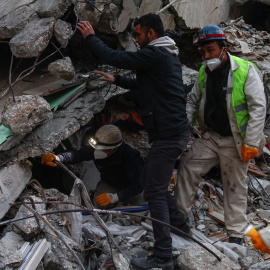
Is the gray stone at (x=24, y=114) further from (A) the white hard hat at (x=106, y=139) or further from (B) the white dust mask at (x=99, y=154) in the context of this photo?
(B) the white dust mask at (x=99, y=154)

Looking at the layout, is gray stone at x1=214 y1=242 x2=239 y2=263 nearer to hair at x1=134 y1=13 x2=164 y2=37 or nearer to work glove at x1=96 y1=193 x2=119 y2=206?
work glove at x1=96 y1=193 x2=119 y2=206

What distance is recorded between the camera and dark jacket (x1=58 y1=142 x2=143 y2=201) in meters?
4.36

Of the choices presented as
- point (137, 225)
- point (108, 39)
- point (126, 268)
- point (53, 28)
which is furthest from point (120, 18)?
point (126, 268)

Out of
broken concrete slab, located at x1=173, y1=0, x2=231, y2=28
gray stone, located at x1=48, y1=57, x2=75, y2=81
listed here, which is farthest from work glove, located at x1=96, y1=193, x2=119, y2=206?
broken concrete slab, located at x1=173, y1=0, x2=231, y2=28

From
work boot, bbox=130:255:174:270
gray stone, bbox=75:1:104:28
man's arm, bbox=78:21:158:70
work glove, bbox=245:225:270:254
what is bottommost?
work glove, bbox=245:225:270:254

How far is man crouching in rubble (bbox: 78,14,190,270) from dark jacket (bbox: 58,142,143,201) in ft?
2.59

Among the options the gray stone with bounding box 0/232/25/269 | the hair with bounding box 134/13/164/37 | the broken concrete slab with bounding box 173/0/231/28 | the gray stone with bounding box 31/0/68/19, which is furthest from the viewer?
→ the broken concrete slab with bounding box 173/0/231/28

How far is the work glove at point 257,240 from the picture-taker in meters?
4.33

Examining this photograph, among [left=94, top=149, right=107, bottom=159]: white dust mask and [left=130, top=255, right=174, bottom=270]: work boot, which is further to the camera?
[left=94, top=149, right=107, bottom=159]: white dust mask

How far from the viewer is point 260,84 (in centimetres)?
385

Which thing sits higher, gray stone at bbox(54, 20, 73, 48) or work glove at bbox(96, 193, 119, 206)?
gray stone at bbox(54, 20, 73, 48)

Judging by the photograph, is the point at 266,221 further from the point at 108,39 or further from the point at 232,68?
the point at 108,39

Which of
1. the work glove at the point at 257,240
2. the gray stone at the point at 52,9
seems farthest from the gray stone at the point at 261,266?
the gray stone at the point at 52,9

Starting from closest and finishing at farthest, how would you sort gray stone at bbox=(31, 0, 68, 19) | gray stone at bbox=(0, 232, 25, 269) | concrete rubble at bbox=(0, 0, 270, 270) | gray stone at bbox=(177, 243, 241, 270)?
gray stone at bbox=(0, 232, 25, 269), concrete rubble at bbox=(0, 0, 270, 270), gray stone at bbox=(177, 243, 241, 270), gray stone at bbox=(31, 0, 68, 19)
